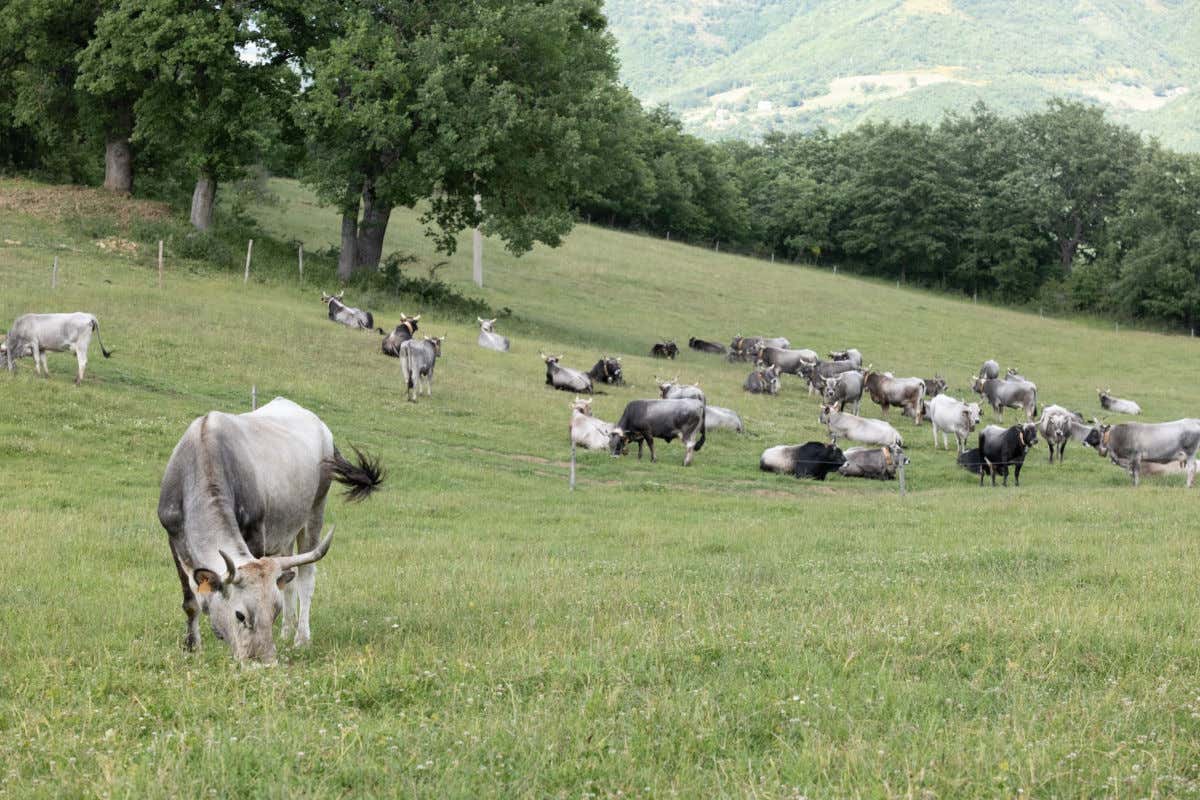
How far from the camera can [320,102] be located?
4031 cm

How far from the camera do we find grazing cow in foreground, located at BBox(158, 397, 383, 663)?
8816 mm

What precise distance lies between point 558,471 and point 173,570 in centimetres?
1212

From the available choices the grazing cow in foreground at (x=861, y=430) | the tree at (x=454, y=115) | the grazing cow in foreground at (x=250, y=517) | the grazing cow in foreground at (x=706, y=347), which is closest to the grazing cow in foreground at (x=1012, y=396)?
the grazing cow in foreground at (x=861, y=430)

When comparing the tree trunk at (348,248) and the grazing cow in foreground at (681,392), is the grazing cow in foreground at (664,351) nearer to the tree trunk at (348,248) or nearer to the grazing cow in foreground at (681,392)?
the tree trunk at (348,248)

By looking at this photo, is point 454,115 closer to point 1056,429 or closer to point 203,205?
point 203,205

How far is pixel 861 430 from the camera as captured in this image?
30984 mm

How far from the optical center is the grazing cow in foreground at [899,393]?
35.4 m

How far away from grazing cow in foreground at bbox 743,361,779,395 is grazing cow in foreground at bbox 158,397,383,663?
28475mm

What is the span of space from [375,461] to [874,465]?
1849cm

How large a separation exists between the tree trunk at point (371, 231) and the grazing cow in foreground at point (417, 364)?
15.3 meters

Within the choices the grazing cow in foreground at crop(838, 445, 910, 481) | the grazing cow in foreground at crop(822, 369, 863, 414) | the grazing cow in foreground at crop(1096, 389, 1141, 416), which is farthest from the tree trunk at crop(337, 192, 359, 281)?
the grazing cow in foreground at crop(1096, 389, 1141, 416)

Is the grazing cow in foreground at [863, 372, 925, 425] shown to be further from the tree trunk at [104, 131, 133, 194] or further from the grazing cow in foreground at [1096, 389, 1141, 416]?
the tree trunk at [104, 131, 133, 194]

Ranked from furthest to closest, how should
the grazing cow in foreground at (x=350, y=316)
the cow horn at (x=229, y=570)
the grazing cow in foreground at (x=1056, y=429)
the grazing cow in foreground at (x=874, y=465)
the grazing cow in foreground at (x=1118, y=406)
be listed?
the grazing cow in foreground at (x=1118, y=406) < the grazing cow in foreground at (x=350, y=316) < the grazing cow in foreground at (x=1056, y=429) < the grazing cow in foreground at (x=874, y=465) < the cow horn at (x=229, y=570)

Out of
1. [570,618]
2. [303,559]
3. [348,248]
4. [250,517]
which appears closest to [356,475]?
[250,517]
